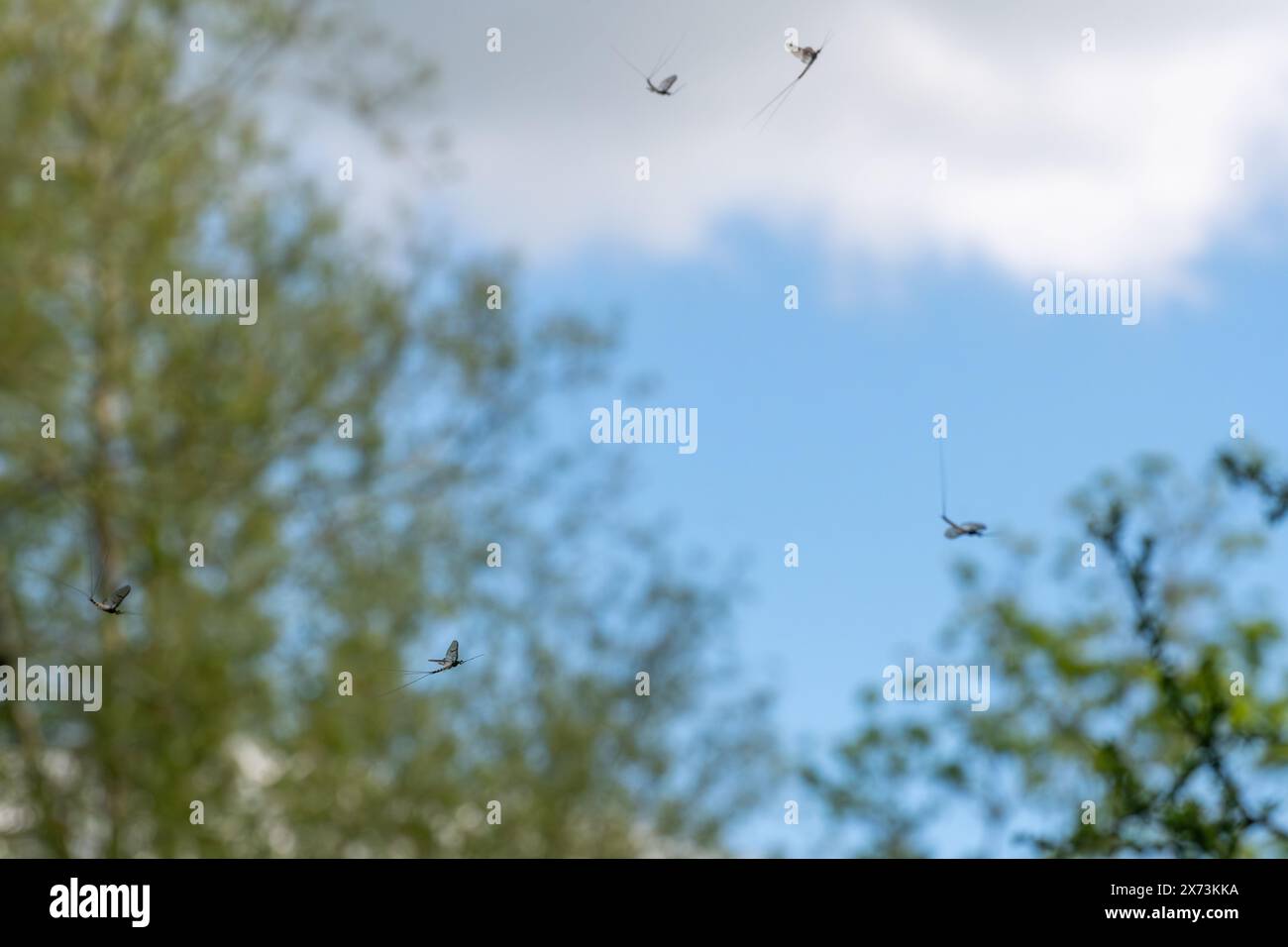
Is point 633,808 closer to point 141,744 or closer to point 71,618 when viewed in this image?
point 141,744

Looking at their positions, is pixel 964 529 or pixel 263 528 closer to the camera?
pixel 964 529

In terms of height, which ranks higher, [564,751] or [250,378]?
[250,378]

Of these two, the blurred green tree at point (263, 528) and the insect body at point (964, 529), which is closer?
the insect body at point (964, 529)

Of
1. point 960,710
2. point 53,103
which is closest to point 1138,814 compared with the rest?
point 960,710

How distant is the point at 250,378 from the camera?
10.1 meters

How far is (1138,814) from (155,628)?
307 inches

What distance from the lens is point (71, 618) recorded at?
9.59 metres

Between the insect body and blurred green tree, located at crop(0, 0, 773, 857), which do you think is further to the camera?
blurred green tree, located at crop(0, 0, 773, 857)
